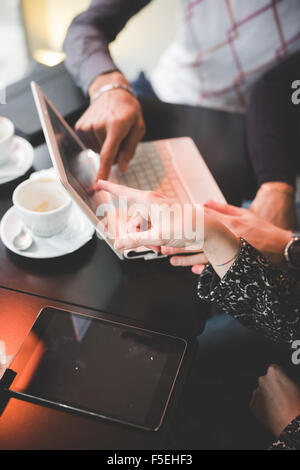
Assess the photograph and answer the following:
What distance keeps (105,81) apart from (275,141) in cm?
48

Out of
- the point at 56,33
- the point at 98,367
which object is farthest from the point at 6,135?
the point at 56,33

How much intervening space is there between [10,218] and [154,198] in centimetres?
31

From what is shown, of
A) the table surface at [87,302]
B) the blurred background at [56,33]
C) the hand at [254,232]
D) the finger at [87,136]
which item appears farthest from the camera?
the blurred background at [56,33]

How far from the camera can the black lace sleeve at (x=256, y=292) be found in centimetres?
65

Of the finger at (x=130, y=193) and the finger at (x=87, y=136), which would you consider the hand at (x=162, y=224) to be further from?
the finger at (x=87, y=136)

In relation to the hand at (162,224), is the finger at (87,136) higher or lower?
higher

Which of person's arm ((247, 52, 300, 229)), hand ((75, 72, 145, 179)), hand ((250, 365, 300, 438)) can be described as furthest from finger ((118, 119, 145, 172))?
hand ((250, 365, 300, 438))

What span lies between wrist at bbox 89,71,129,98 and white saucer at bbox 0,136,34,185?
23cm

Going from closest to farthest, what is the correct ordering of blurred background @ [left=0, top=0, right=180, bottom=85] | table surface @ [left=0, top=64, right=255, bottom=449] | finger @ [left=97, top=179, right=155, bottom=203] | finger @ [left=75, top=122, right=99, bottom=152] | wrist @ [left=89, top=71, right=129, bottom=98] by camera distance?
table surface @ [left=0, top=64, right=255, bottom=449], finger @ [left=97, top=179, right=155, bottom=203], finger @ [left=75, top=122, right=99, bottom=152], wrist @ [left=89, top=71, right=129, bottom=98], blurred background @ [left=0, top=0, right=180, bottom=85]

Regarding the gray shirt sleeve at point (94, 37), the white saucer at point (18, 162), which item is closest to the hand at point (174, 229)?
the white saucer at point (18, 162)

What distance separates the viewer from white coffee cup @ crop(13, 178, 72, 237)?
0.68 meters

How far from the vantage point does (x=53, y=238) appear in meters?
0.75

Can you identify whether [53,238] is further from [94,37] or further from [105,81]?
[94,37]

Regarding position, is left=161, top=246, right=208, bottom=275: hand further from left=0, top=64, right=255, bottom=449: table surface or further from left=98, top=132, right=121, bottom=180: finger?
left=98, top=132, right=121, bottom=180: finger
